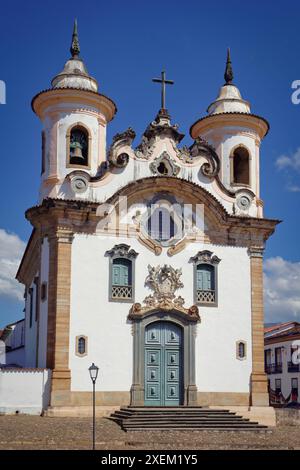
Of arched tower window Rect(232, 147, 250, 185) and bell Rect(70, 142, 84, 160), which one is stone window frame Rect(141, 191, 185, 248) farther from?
arched tower window Rect(232, 147, 250, 185)

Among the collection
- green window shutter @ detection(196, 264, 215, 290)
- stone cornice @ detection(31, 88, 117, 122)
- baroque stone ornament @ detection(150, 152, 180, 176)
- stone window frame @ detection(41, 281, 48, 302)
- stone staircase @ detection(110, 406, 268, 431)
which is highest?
stone cornice @ detection(31, 88, 117, 122)

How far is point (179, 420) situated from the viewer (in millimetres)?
22516

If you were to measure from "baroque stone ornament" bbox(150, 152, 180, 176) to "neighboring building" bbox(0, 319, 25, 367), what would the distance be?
10614 mm

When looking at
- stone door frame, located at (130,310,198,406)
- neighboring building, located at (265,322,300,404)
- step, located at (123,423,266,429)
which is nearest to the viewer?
step, located at (123,423,266,429)

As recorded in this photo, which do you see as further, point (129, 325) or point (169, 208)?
point (169, 208)

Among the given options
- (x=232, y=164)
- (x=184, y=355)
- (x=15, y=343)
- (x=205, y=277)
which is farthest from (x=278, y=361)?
(x=184, y=355)

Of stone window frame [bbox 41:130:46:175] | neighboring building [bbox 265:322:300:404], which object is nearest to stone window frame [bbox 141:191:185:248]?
stone window frame [bbox 41:130:46:175]

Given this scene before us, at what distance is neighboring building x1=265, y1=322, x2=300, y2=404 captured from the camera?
50.6 meters

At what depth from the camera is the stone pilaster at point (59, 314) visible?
77.5 ft

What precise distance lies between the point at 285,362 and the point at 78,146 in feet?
104

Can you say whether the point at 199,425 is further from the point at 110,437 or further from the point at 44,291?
the point at 44,291

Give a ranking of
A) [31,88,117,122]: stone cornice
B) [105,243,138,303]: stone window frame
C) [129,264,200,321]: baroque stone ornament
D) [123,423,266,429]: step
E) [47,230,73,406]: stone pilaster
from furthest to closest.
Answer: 1. [31,88,117,122]: stone cornice
2. [129,264,200,321]: baroque stone ornament
3. [105,243,138,303]: stone window frame
4. [47,230,73,406]: stone pilaster
5. [123,423,266,429]: step
